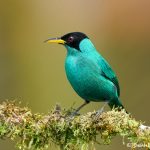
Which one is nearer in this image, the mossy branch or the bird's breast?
the mossy branch

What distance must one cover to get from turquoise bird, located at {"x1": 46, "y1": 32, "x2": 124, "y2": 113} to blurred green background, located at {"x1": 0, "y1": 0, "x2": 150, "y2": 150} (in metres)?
4.69

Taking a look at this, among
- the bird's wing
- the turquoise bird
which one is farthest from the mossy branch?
the bird's wing

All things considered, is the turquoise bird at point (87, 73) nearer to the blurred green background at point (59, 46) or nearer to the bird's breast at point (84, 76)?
the bird's breast at point (84, 76)

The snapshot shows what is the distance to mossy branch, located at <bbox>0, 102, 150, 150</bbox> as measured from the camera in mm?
8195

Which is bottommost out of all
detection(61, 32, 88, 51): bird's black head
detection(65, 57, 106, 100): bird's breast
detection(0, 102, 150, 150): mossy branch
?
detection(0, 102, 150, 150): mossy branch

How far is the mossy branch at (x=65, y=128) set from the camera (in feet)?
26.9

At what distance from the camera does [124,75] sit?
16094 millimetres

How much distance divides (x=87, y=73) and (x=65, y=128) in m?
1.47

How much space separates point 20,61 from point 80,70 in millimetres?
7242

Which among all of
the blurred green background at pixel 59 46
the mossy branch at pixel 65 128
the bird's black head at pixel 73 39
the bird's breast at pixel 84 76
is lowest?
the mossy branch at pixel 65 128

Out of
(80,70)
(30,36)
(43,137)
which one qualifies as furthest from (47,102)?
(43,137)

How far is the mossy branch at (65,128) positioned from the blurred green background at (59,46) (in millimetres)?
6294

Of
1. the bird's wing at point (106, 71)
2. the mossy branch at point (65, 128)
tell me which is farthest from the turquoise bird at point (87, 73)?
the mossy branch at point (65, 128)

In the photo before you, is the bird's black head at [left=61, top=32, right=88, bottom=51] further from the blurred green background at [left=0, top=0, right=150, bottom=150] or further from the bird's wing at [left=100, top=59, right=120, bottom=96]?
the blurred green background at [left=0, top=0, right=150, bottom=150]
